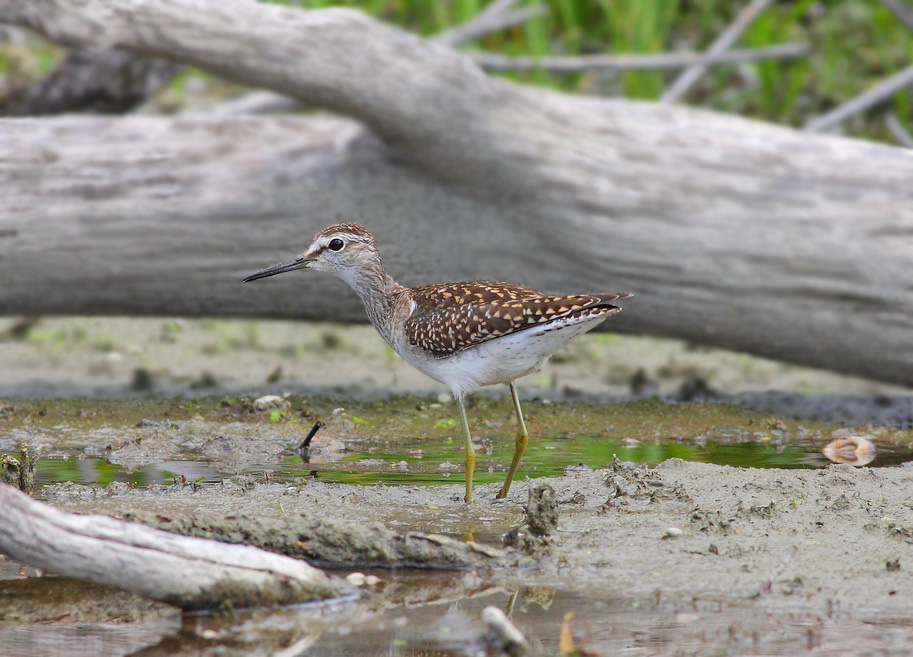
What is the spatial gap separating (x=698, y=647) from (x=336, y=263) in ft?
10.9

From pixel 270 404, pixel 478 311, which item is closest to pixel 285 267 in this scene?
pixel 478 311

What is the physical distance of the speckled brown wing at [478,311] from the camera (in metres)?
5.41

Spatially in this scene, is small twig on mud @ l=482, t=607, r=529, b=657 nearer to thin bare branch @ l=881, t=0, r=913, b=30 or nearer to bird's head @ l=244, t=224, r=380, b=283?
bird's head @ l=244, t=224, r=380, b=283

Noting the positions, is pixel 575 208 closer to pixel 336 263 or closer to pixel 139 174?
pixel 336 263

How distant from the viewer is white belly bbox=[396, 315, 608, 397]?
548 cm

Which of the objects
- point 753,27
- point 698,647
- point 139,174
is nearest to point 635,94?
point 753,27

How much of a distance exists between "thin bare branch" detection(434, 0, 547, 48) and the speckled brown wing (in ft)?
16.3

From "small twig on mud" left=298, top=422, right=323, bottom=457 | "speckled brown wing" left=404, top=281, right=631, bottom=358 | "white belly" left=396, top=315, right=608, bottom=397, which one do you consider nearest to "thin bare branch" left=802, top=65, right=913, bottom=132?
"speckled brown wing" left=404, top=281, right=631, bottom=358

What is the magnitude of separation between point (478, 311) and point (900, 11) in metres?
6.93

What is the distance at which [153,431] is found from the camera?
6859 millimetres

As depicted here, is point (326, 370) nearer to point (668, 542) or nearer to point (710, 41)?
point (668, 542)

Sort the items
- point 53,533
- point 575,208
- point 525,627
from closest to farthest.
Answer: point 53,533, point 525,627, point 575,208

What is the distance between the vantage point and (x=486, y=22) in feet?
35.3

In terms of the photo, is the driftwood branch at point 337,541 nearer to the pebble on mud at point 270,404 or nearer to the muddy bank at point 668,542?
the muddy bank at point 668,542
